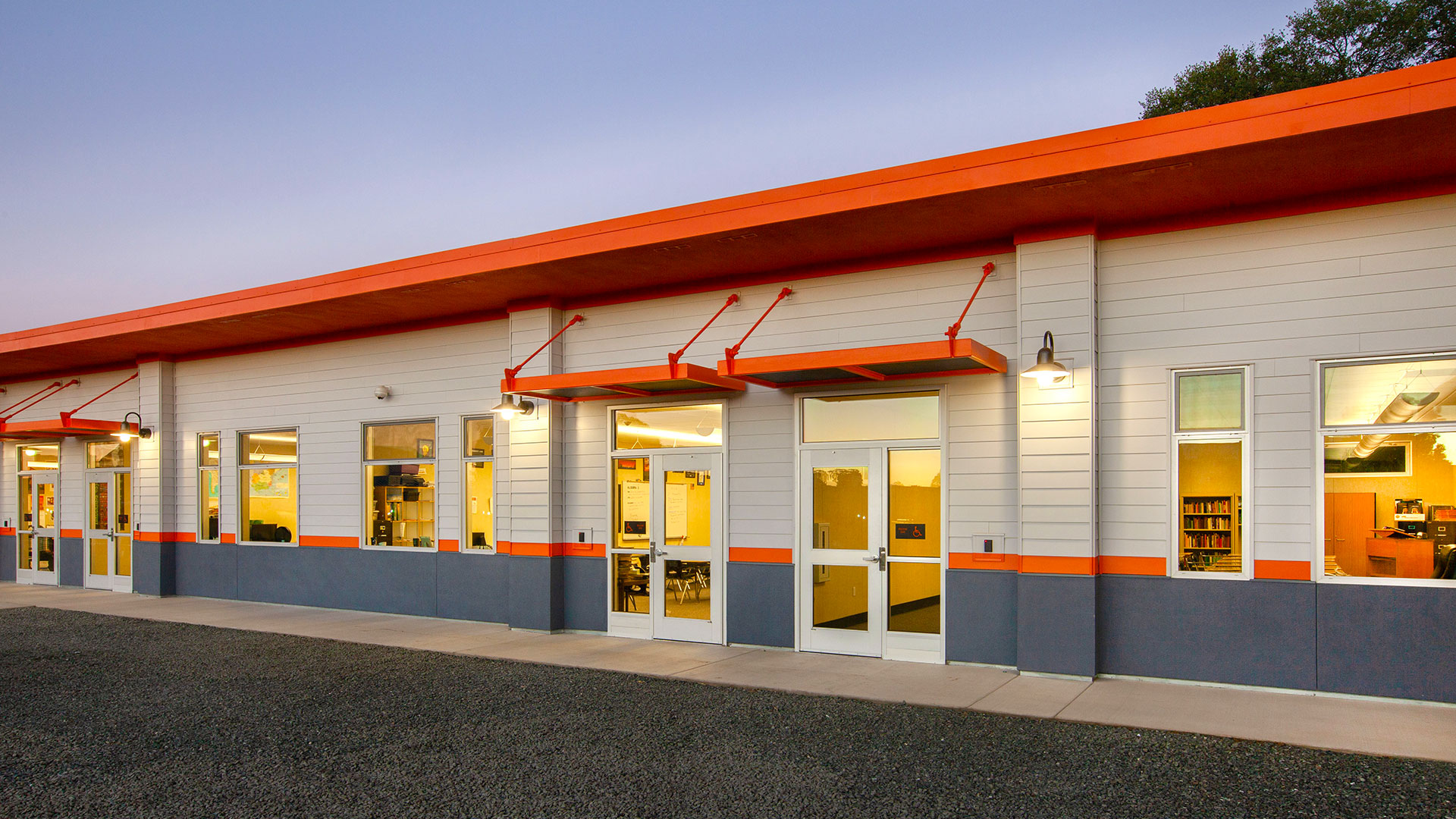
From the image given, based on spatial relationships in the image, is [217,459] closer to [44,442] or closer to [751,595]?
[44,442]

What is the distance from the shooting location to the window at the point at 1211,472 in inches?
274

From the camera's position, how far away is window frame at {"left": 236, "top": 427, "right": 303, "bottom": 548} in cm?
1236

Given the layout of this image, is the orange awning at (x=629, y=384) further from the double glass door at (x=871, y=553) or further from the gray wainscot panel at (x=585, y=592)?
the gray wainscot panel at (x=585, y=592)

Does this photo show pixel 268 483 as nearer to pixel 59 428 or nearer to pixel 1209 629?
pixel 59 428

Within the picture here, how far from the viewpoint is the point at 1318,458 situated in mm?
6691

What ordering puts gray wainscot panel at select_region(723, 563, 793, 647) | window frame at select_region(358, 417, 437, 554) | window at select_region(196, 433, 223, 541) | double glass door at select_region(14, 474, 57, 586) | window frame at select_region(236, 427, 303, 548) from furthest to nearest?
double glass door at select_region(14, 474, 57, 586) < window at select_region(196, 433, 223, 541) < window frame at select_region(236, 427, 303, 548) < window frame at select_region(358, 417, 437, 554) < gray wainscot panel at select_region(723, 563, 793, 647)

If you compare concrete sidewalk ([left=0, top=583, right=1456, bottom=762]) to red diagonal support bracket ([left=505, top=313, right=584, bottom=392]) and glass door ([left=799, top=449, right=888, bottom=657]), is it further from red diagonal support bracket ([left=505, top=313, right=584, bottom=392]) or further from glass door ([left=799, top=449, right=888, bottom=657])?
red diagonal support bracket ([left=505, top=313, right=584, bottom=392])

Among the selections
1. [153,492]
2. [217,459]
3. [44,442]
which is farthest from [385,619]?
[44,442]

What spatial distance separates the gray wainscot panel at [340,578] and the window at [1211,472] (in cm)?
795

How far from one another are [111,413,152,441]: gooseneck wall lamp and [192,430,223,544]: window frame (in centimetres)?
73

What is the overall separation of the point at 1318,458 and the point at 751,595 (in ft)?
15.4

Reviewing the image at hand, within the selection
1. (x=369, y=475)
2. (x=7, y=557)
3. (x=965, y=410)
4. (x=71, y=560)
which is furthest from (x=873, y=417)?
(x=7, y=557)

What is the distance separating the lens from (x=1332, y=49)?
2083 centimetres

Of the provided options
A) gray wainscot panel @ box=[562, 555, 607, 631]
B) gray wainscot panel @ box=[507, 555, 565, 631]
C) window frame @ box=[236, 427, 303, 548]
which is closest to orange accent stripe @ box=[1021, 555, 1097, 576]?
gray wainscot panel @ box=[562, 555, 607, 631]
